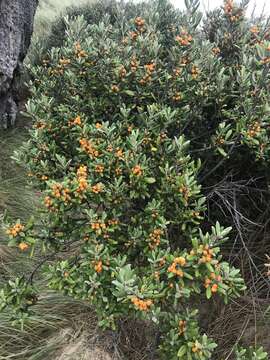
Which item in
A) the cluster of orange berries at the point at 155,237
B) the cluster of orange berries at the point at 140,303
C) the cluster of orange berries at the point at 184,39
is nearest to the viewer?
the cluster of orange berries at the point at 140,303

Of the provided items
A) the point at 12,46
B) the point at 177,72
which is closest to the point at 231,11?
the point at 177,72

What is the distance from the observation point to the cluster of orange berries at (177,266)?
1933mm

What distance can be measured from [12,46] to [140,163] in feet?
9.39

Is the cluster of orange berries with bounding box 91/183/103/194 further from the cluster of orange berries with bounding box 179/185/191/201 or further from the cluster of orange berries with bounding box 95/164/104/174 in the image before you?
the cluster of orange berries with bounding box 179/185/191/201

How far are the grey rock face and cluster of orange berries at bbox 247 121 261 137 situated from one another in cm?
292

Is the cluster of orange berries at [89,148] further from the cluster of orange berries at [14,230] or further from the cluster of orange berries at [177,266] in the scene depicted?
the cluster of orange berries at [177,266]

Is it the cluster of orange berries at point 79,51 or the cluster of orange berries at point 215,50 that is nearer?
the cluster of orange berries at point 79,51

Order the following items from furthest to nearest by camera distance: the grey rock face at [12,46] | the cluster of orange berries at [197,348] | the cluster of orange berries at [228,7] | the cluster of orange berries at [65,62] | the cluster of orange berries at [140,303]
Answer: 1. the grey rock face at [12,46]
2. the cluster of orange berries at [228,7]
3. the cluster of orange berries at [65,62]
4. the cluster of orange berries at [197,348]
5. the cluster of orange berries at [140,303]

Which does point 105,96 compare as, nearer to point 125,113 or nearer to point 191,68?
point 125,113

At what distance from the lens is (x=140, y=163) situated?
238 cm

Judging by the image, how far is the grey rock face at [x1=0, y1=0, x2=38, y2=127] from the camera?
4457 mm

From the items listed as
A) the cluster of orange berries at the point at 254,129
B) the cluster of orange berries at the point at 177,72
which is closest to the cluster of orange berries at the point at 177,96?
the cluster of orange berries at the point at 177,72

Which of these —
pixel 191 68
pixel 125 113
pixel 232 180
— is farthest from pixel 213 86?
pixel 232 180

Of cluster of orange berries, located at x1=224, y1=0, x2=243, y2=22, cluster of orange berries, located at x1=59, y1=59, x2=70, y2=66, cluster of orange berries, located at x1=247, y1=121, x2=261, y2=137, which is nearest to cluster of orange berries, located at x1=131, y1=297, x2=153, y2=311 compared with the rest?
cluster of orange berries, located at x1=247, y1=121, x2=261, y2=137
